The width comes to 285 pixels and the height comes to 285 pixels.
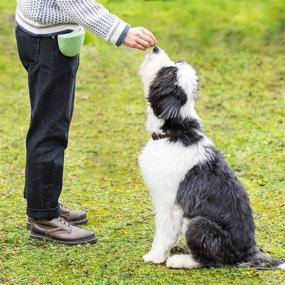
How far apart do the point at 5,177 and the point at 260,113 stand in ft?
12.3

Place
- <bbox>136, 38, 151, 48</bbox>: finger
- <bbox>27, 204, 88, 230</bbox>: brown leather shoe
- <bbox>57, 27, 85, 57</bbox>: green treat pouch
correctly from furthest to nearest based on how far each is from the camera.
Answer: <bbox>27, 204, 88, 230</bbox>: brown leather shoe → <bbox>57, 27, 85, 57</bbox>: green treat pouch → <bbox>136, 38, 151, 48</bbox>: finger

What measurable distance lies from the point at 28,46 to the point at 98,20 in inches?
23.3

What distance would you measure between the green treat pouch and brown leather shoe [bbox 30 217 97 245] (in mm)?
1259

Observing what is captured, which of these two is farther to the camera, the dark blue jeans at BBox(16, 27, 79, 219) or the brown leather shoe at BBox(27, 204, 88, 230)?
the brown leather shoe at BBox(27, 204, 88, 230)

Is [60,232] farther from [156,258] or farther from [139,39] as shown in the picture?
[139,39]

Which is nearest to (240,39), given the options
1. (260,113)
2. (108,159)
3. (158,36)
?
(158,36)

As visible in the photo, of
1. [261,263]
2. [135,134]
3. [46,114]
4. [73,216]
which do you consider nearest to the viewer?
[261,263]

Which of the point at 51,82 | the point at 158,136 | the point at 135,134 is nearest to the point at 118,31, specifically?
the point at 51,82

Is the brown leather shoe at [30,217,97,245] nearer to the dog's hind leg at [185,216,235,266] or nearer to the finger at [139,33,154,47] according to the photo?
the dog's hind leg at [185,216,235,266]

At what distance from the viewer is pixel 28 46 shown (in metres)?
4.93

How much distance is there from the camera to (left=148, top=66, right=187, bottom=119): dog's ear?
4.61m

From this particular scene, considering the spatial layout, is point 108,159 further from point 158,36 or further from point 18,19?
point 158,36

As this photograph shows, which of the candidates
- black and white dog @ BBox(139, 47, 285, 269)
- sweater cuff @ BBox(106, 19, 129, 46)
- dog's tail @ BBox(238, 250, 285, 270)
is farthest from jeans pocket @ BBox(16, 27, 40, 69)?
dog's tail @ BBox(238, 250, 285, 270)

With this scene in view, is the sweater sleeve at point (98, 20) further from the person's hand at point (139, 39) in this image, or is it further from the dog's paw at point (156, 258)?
the dog's paw at point (156, 258)
